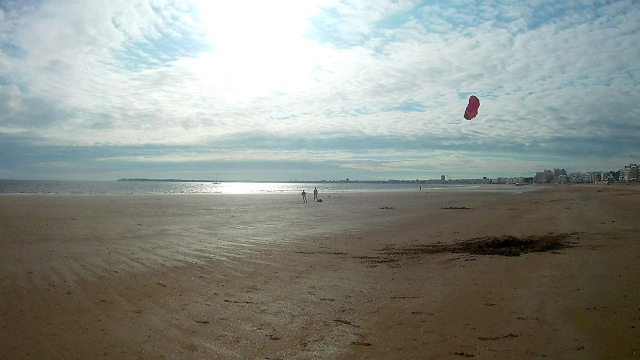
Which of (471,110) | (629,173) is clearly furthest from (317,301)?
(629,173)

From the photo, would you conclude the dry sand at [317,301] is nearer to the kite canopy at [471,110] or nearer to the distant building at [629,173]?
the kite canopy at [471,110]

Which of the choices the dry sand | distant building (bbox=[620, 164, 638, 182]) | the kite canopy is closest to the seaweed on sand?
the dry sand

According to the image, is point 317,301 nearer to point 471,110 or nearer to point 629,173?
point 471,110

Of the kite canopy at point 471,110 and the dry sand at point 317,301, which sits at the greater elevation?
the kite canopy at point 471,110

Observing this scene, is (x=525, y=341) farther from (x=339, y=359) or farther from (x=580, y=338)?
(x=339, y=359)

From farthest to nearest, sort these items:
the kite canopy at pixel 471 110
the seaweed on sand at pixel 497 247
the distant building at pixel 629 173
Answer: the distant building at pixel 629 173 < the kite canopy at pixel 471 110 < the seaweed on sand at pixel 497 247

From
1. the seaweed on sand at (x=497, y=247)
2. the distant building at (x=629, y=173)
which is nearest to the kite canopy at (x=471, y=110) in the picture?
the seaweed on sand at (x=497, y=247)

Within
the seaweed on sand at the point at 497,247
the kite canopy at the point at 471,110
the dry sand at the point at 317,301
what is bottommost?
the dry sand at the point at 317,301

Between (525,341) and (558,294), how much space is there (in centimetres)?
240

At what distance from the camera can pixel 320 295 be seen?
7340 mm

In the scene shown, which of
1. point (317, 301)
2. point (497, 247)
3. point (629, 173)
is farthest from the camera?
point (629, 173)

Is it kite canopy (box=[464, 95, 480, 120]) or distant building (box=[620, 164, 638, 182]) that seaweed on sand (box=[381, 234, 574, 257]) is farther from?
distant building (box=[620, 164, 638, 182])

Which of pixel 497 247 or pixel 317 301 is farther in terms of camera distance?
pixel 497 247

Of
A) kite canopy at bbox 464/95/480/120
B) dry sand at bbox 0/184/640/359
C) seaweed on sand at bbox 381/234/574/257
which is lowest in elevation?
dry sand at bbox 0/184/640/359
